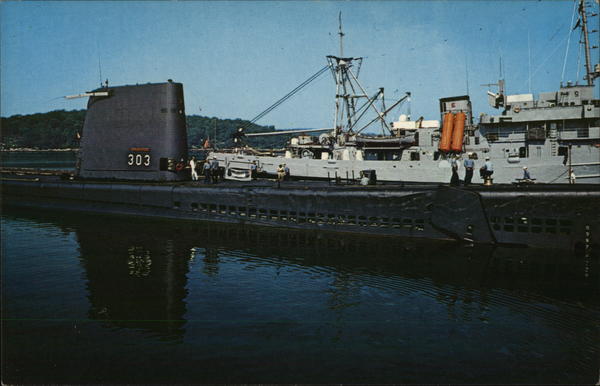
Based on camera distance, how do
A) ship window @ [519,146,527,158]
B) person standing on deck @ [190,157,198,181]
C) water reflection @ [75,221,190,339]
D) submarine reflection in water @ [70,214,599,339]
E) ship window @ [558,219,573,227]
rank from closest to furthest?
water reflection @ [75,221,190,339] → submarine reflection in water @ [70,214,599,339] → ship window @ [558,219,573,227] → person standing on deck @ [190,157,198,181] → ship window @ [519,146,527,158]

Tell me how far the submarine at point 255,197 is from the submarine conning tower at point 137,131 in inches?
1.8

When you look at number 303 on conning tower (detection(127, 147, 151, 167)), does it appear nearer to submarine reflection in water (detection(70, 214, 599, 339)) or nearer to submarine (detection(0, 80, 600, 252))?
submarine (detection(0, 80, 600, 252))

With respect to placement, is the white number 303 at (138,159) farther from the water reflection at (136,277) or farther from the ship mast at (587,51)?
the ship mast at (587,51)

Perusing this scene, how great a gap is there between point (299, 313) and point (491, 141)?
81.4 ft

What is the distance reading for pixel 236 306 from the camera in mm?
9562

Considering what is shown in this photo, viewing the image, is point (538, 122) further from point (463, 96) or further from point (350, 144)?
point (350, 144)

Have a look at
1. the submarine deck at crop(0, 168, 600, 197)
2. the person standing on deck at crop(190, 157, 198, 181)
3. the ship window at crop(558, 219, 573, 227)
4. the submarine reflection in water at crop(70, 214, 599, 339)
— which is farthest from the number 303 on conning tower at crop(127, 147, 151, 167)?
the ship window at crop(558, 219, 573, 227)

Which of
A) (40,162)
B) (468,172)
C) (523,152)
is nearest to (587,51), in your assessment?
(523,152)

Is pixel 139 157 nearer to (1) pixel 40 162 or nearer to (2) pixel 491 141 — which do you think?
(2) pixel 491 141

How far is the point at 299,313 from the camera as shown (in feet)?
30.1

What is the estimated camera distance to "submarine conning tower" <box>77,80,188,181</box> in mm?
20625

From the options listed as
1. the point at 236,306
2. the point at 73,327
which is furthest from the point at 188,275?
the point at 73,327

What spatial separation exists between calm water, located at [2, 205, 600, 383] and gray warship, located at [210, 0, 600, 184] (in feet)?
43.4

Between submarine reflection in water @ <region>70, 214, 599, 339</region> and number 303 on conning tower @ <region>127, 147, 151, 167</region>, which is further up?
number 303 on conning tower @ <region>127, 147, 151, 167</region>
